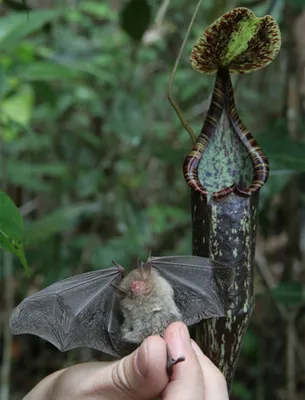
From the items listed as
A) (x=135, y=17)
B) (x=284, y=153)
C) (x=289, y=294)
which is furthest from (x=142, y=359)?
(x=135, y=17)

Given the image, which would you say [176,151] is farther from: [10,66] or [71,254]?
[71,254]

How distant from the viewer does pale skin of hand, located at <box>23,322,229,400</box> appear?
762 millimetres

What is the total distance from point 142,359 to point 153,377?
5 cm

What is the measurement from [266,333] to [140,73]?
4.78 ft

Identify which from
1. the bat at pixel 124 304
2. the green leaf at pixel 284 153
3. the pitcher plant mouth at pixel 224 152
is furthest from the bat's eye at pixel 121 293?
the green leaf at pixel 284 153

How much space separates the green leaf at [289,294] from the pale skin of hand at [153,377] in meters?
0.80

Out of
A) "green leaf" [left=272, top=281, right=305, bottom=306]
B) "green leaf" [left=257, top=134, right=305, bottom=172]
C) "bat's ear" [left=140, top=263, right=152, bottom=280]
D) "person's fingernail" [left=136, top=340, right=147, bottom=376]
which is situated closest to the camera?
"person's fingernail" [left=136, top=340, right=147, bottom=376]

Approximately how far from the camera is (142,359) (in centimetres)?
75

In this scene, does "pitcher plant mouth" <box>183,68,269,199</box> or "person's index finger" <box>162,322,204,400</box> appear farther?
"pitcher plant mouth" <box>183,68,269,199</box>

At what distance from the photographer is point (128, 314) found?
2.74 feet

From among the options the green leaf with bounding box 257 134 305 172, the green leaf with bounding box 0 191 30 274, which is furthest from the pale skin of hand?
the green leaf with bounding box 257 134 305 172

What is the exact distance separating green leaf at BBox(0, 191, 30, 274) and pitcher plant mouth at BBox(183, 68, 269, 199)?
280mm

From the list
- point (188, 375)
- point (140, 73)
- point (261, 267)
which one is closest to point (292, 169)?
point (188, 375)

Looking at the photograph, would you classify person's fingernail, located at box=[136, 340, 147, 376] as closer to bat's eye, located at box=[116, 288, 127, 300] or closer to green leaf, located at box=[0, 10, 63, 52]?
bat's eye, located at box=[116, 288, 127, 300]
